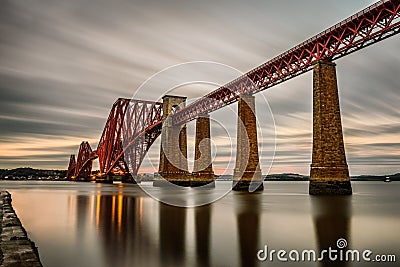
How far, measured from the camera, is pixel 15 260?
6238 millimetres

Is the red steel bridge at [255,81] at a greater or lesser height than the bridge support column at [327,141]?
greater

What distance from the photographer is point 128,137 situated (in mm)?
78750

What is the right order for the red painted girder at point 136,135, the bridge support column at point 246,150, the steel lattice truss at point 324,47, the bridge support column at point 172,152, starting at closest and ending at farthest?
the steel lattice truss at point 324,47, the bridge support column at point 246,150, the bridge support column at point 172,152, the red painted girder at point 136,135

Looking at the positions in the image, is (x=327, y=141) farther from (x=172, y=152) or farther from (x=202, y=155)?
(x=172, y=152)

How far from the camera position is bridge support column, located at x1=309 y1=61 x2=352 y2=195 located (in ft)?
75.7

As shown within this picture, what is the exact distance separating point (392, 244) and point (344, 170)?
14.6 m

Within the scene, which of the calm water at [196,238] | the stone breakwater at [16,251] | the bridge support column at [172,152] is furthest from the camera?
the bridge support column at [172,152]

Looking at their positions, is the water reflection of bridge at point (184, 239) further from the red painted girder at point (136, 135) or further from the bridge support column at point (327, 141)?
the red painted girder at point (136, 135)

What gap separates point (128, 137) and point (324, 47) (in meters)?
59.5

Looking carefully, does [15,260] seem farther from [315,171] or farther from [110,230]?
[315,171]

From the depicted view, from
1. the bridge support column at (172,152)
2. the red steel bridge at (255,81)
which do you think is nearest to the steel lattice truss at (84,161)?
the red steel bridge at (255,81)

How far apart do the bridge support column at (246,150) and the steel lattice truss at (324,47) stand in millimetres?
1952

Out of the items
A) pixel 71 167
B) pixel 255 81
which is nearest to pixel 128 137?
pixel 255 81

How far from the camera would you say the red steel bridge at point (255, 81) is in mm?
22578
